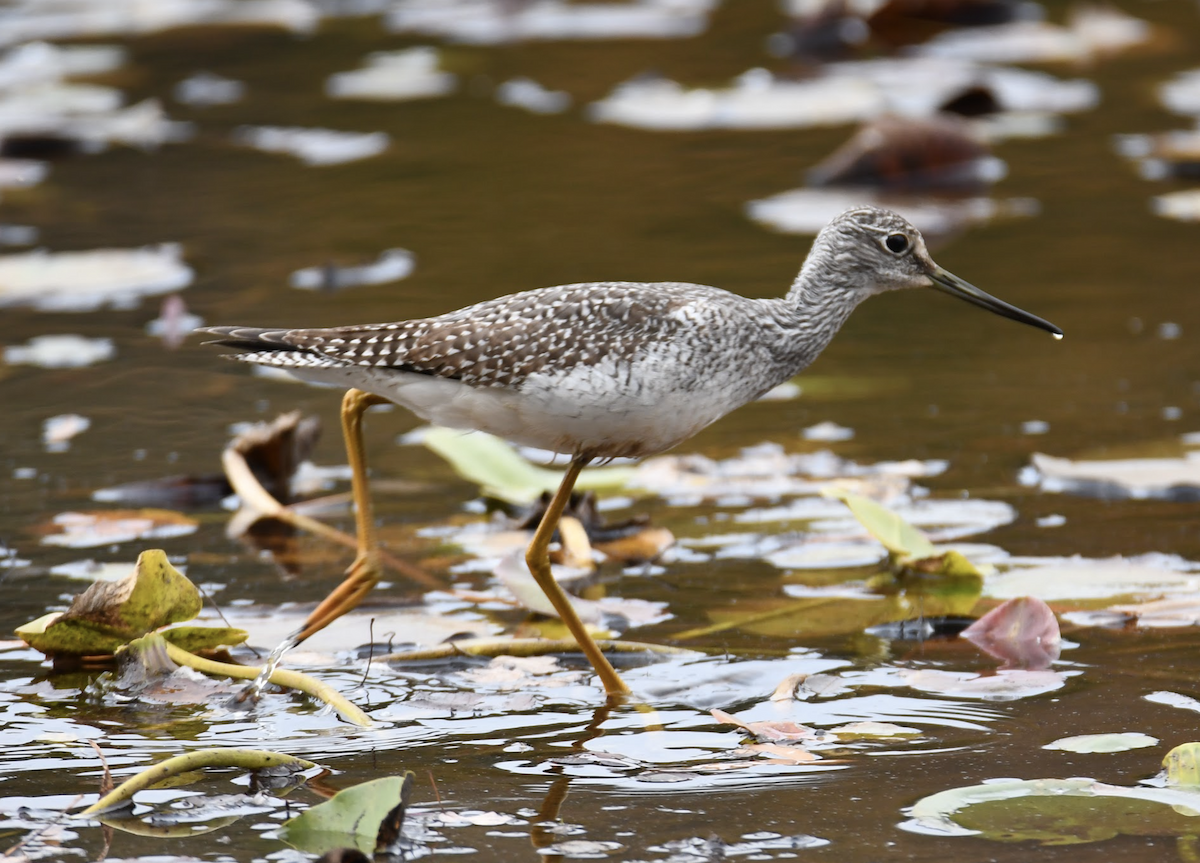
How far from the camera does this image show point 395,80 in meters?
14.6

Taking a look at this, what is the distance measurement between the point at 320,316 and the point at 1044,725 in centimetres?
538

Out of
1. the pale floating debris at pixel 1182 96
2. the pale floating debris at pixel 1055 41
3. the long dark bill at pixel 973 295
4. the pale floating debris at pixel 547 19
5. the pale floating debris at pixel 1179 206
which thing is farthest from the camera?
the pale floating debris at pixel 547 19

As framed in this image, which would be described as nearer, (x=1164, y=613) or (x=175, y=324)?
(x=1164, y=613)

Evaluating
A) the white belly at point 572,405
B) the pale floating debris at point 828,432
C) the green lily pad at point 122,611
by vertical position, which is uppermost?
the white belly at point 572,405

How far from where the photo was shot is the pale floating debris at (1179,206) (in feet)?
34.9

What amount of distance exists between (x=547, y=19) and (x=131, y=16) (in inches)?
178

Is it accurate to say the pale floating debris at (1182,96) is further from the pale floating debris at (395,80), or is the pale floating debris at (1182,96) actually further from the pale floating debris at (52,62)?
the pale floating debris at (52,62)

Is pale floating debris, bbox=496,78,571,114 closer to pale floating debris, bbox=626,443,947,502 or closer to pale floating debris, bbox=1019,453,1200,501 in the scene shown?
pale floating debris, bbox=626,443,947,502

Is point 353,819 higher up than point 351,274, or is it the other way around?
point 351,274

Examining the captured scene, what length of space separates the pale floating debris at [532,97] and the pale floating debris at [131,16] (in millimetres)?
3276

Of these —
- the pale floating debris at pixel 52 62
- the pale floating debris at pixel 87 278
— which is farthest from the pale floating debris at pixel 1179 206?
the pale floating debris at pixel 52 62

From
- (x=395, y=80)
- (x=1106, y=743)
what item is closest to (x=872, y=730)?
(x=1106, y=743)

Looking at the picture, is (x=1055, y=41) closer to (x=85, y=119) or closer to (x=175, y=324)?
(x=85, y=119)

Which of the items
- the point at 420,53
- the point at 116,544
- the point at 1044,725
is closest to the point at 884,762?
the point at 1044,725
